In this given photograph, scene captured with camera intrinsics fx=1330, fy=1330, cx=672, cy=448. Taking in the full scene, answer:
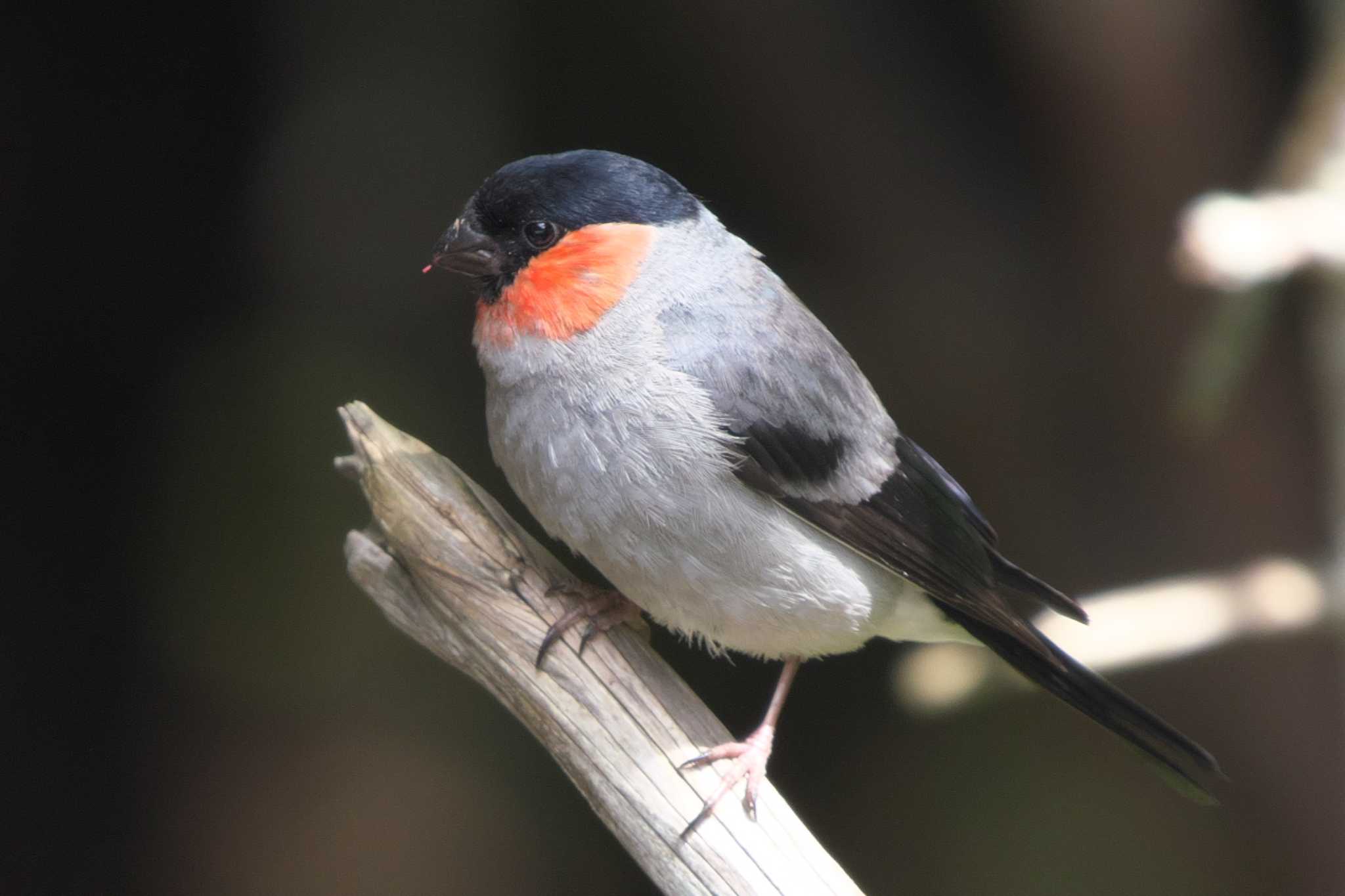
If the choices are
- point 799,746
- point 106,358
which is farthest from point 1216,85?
point 106,358

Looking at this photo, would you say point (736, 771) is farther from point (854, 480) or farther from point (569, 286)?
point (569, 286)

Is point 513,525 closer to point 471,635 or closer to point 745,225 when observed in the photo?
point 471,635

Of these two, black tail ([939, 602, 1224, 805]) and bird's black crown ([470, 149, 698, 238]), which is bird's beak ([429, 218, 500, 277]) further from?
black tail ([939, 602, 1224, 805])

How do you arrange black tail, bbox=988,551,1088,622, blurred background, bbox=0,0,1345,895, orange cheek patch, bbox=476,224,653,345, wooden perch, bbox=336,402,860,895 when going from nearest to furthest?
wooden perch, bbox=336,402,860,895 → orange cheek patch, bbox=476,224,653,345 → black tail, bbox=988,551,1088,622 → blurred background, bbox=0,0,1345,895

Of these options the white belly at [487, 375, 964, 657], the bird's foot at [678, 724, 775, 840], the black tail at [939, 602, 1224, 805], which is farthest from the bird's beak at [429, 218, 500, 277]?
the black tail at [939, 602, 1224, 805]

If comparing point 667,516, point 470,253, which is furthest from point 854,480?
point 470,253

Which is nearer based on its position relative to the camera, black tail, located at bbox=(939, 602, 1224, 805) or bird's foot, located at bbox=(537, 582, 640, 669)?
bird's foot, located at bbox=(537, 582, 640, 669)

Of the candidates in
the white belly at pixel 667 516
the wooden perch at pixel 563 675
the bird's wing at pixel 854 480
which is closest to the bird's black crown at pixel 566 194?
the bird's wing at pixel 854 480
